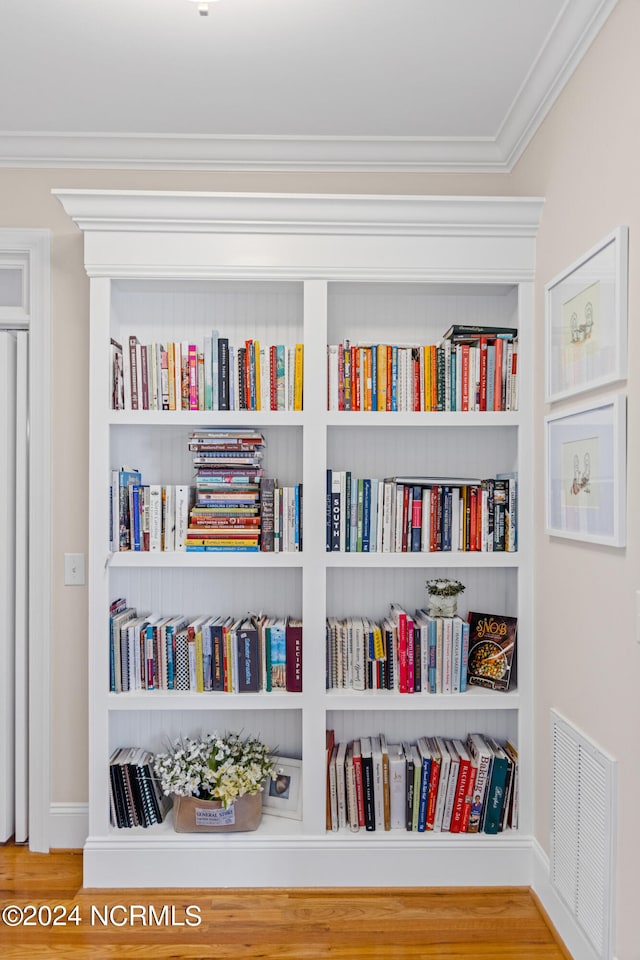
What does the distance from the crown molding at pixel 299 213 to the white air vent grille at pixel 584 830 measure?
5.44 ft

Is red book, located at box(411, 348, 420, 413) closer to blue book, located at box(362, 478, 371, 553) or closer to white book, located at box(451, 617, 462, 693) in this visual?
blue book, located at box(362, 478, 371, 553)

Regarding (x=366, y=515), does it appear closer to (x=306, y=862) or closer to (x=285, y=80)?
(x=306, y=862)

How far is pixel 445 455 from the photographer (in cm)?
272

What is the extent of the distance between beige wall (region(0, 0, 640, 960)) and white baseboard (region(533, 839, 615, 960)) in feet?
0.29

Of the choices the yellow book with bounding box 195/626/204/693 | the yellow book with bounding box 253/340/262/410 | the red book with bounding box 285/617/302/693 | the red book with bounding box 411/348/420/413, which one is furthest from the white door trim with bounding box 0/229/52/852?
the red book with bounding box 411/348/420/413

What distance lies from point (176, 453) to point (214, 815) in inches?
51.2

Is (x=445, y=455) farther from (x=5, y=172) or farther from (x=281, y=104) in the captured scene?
(x=5, y=172)

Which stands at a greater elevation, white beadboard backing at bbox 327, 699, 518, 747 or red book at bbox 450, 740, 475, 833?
white beadboard backing at bbox 327, 699, 518, 747

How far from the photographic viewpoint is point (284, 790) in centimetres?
261

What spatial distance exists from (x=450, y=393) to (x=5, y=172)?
→ 189 cm

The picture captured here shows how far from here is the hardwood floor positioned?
2.10 metres

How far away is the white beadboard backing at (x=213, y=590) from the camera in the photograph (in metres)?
2.72

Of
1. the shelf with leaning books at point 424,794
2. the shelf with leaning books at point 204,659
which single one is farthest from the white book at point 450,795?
the shelf with leaning books at point 204,659

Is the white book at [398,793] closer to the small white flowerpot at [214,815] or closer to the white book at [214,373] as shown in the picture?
the small white flowerpot at [214,815]
